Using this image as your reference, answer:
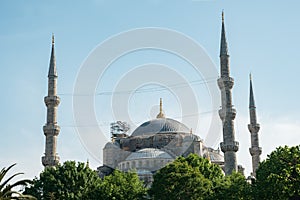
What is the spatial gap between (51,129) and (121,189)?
1697 cm

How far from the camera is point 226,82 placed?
5672 centimetres

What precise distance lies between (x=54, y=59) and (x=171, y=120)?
81.6 ft

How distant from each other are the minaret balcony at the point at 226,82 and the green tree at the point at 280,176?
20.7m

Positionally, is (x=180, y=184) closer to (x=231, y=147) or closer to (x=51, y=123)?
(x=231, y=147)

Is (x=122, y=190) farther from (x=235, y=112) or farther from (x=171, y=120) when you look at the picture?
(x=171, y=120)

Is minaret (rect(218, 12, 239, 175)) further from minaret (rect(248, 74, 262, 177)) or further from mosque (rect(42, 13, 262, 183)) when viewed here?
minaret (rect(248, 74, 262, 177))

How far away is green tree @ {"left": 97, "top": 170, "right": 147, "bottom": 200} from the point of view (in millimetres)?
42438

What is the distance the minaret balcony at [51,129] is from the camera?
57000mm

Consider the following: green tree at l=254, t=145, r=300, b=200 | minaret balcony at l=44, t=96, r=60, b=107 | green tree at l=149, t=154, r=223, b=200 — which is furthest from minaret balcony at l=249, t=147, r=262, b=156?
green tree at l=254, t=145, r=300, b=200

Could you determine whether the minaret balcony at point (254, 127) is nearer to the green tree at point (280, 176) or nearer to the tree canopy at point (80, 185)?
the tree canopy at point (80, 185)

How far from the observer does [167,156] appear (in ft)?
222

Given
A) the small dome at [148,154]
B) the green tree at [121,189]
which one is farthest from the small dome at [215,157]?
the green tree at [121,189]

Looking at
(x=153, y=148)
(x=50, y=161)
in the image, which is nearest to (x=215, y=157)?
(x=153, y=148)

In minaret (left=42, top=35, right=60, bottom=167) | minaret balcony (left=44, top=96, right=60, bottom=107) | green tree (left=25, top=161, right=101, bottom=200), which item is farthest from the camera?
minaret balcony (left=44, top=96, right=60, bottom=107)
